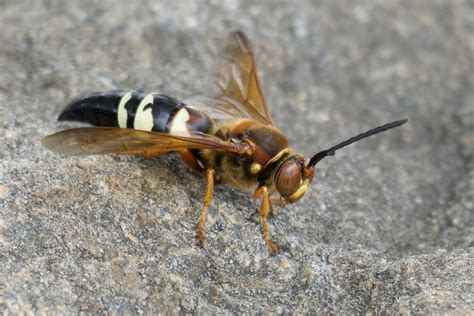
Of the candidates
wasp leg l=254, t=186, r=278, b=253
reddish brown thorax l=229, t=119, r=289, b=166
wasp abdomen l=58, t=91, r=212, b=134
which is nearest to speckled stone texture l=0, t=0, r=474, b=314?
wasp leg l=254, t=186, r=278, b=253

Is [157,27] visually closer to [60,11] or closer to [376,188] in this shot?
[60,11]

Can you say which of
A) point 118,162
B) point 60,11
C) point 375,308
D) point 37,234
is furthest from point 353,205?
point 60,11

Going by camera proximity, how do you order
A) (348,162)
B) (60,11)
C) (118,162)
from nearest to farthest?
(118,162) → (348,162) → (60,11)

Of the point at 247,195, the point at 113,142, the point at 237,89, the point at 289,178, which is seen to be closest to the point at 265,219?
the point at 289,178

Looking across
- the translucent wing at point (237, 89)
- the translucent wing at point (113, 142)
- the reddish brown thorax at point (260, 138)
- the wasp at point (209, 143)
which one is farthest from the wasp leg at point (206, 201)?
the translucent wing at point (237, 89)

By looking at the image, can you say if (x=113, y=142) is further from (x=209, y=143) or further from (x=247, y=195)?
(x=247, y=195)

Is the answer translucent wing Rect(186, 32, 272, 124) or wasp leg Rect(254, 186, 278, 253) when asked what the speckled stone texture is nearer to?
wasp leg Rect(254, 186, 278, 253)
